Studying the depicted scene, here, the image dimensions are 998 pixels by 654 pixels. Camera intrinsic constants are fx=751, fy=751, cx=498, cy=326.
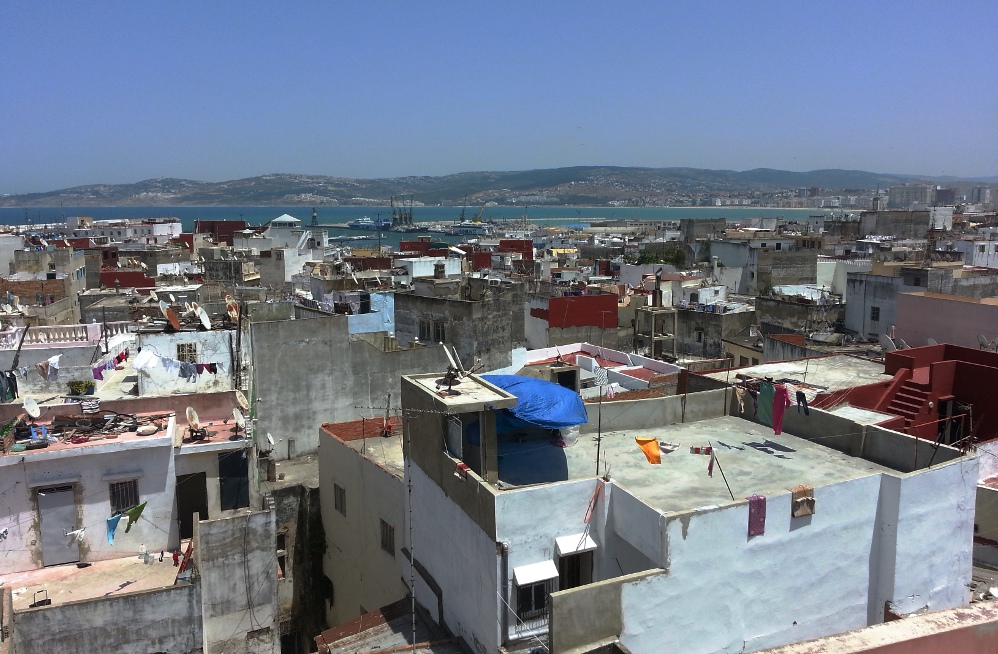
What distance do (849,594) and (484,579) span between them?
565cm

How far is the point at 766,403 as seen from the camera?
14602 millimetres

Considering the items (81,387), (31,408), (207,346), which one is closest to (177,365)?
A: (81,387)

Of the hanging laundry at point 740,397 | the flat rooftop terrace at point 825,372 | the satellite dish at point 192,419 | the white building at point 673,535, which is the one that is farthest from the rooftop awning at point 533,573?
the flat rooftop terrace at point 825,372

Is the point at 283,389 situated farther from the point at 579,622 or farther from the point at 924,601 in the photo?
the point at 924,601

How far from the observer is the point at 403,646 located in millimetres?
12609

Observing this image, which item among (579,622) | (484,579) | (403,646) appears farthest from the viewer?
(403,646)

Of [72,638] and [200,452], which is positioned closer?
[72,638]

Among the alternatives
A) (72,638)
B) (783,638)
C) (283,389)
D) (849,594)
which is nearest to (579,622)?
(783,638)

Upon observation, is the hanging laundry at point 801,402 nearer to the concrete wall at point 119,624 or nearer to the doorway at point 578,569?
the doorway at point 578,569

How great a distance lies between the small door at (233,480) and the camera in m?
15.7

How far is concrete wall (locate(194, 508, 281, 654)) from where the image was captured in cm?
1433

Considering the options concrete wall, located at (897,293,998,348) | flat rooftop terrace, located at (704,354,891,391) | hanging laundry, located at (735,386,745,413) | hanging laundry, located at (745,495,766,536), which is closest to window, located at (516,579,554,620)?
hanging laundry, located at (745,495,766,536)

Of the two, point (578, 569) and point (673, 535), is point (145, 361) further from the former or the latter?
point (673, 535)

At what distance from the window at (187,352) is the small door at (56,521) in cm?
692
